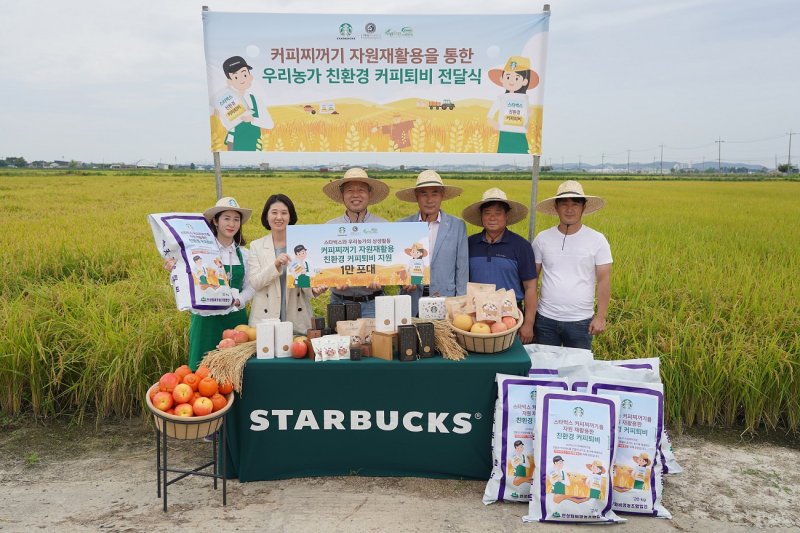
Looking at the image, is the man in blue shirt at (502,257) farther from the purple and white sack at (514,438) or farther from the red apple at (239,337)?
the red apple at (239,337)

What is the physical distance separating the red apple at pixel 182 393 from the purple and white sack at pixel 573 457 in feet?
6.32

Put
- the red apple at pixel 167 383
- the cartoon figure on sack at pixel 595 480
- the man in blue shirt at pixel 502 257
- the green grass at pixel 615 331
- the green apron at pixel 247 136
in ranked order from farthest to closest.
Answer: the green apron at pixel 247 136
the green grass at pixel 615 331
the man in blue shirt at pixel 502 257
the red apple at pixel 167 383
the cartoon figure on sack at pixel 595 480

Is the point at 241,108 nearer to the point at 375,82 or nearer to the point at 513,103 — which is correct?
the point at 375,82

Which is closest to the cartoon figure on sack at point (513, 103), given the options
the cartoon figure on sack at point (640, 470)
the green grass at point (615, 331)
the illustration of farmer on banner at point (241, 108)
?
the illustration of farmer on banner at point (241, 108)

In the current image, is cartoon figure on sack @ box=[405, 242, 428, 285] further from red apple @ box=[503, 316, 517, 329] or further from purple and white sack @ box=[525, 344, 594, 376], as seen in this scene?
purple and white sack @ box=[525, 344, 594, 376]

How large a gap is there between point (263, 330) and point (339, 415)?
27.2 inches

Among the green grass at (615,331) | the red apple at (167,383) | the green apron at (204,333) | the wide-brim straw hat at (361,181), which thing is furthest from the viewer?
the green grass at (615,331)

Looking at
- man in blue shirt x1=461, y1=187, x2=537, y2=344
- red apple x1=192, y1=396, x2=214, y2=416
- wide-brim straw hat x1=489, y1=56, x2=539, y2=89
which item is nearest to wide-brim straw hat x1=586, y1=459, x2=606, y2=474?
man in blue shirt x1=461, y1=187, x2=537, y2=344

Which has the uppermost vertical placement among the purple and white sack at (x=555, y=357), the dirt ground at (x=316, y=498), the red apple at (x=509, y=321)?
the red apple at (x=509, y=321)

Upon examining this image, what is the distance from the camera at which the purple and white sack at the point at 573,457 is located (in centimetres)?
303

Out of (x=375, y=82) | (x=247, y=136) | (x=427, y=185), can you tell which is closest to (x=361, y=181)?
(x=427, y=185)

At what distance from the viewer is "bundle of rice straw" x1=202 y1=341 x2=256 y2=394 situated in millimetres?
3219

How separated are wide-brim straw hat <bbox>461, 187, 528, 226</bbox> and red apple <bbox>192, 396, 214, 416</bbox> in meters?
2.07

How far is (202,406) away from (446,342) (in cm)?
144
